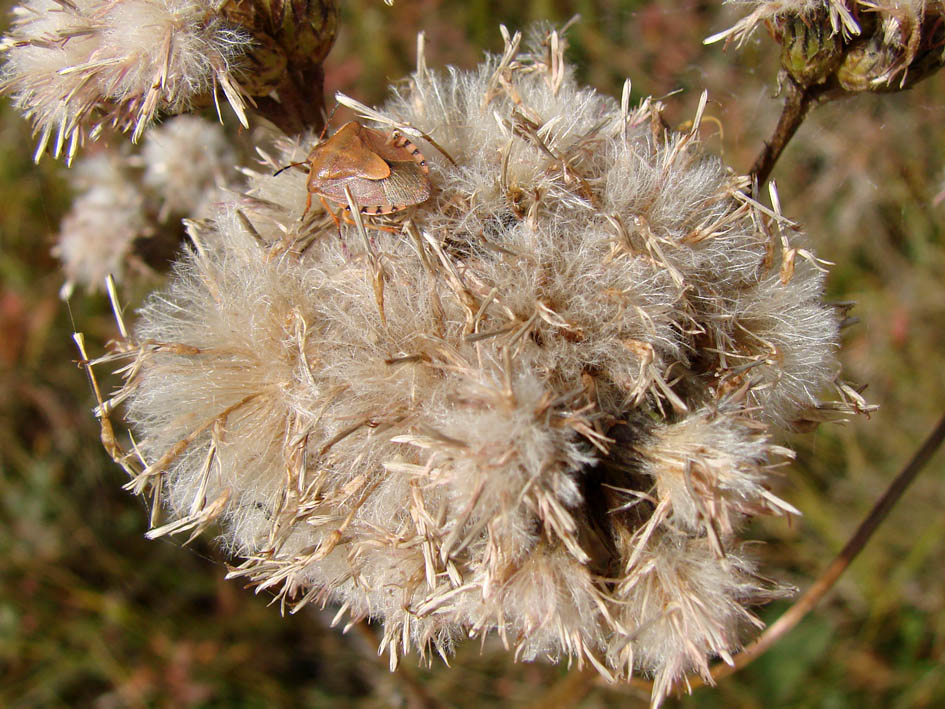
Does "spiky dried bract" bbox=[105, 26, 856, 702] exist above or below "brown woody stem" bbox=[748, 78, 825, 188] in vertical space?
below

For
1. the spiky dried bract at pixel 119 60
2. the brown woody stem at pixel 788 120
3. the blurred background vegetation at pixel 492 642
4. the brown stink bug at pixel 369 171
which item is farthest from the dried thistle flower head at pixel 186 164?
the brown woody stem at pixel 788 120

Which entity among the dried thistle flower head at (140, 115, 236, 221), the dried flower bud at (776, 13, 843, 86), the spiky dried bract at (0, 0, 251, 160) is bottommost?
the dried thistle flower head at (140, 115, 236, 221)

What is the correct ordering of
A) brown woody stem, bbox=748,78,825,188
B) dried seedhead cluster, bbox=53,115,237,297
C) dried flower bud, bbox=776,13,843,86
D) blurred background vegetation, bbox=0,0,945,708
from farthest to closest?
blurred background vegetation, bbox=0,0,945,708 < dried seedhead cluster, bbox=53,115,237,297 < brown woody stem, bbox=748,78,825,188 < dried flower bud, bbox=776,13,843,86

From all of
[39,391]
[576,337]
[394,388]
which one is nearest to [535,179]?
[576,337]

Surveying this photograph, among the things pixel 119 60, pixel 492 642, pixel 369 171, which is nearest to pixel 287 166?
pixel 369 171

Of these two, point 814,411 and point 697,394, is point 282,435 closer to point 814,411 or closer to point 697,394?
point 697,394

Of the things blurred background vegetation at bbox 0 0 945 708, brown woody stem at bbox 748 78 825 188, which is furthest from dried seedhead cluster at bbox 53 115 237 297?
brown woody stem at bbox 748 78 825 188

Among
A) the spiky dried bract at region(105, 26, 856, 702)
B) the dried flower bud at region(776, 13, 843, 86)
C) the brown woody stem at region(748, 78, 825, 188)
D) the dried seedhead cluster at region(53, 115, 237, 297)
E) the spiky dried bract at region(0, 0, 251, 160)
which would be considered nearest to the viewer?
the spiky dried bract at region(105, 26, 856, 702)

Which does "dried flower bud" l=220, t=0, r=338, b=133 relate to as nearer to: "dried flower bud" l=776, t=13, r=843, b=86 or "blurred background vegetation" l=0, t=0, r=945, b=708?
"dried flower bud" l=776, t=13, r=843, b=86
